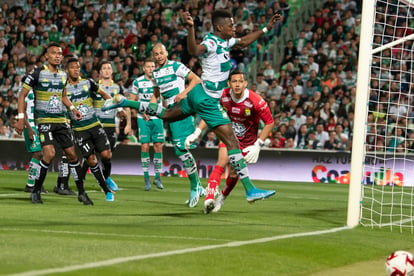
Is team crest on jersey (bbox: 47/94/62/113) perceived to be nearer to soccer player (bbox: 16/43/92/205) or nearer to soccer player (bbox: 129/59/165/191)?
soccer player (bbox: 16/43/92/205)

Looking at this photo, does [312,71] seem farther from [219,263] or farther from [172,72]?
[219,263]

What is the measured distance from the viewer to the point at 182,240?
784 centimetres

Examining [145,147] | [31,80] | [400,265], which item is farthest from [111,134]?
[400,265]

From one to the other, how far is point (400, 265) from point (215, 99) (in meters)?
4.52

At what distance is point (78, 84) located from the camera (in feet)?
42.6

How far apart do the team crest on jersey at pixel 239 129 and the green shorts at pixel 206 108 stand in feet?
2.93

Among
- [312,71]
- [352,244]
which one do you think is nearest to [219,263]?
[352,244]

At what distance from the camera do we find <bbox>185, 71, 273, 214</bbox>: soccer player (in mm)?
10680

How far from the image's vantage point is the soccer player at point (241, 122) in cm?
1068

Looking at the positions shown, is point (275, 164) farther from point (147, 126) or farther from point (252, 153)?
point (252, 153)

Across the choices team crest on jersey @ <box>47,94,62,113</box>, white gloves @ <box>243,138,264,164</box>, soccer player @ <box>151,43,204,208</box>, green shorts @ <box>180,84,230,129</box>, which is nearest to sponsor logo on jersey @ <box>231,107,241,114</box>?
green shorts @ <box>180,84,230,129</box>

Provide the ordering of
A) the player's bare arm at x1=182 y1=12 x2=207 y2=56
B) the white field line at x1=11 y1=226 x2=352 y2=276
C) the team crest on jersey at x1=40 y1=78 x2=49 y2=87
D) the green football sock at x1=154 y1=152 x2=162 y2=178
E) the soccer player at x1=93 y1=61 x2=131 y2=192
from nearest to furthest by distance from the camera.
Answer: the white field line at x1=11 y1=226 x2=352 y2=276, the player's bare arm at x1=182 y1=12 x2=207 y2=56, the team crest on jersey at x1=40 y1=78 x2=49 y2=87, the soccer player at x1=93 y1=61 x2=131 y2=192, the green football sock at x1=154 y1=152 x2=162 y2=178

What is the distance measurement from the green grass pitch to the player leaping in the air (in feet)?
2.53

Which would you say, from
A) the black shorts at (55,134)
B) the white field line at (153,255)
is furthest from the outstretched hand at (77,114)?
the white field line at (153,255)
